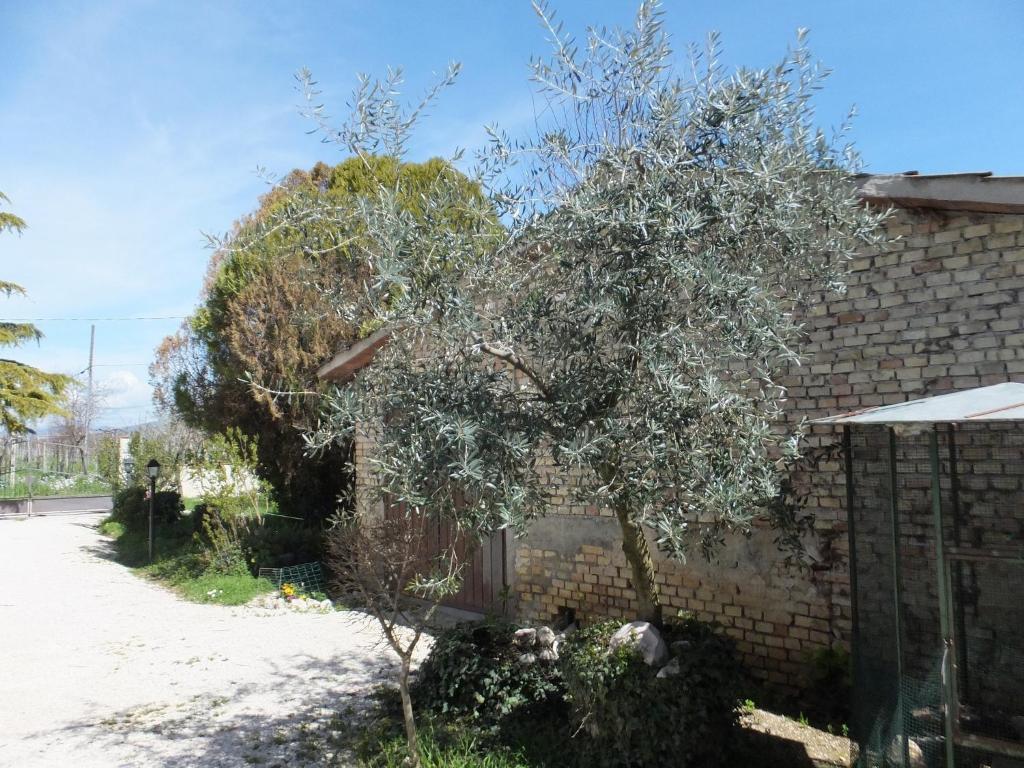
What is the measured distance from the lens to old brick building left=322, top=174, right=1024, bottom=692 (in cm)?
501

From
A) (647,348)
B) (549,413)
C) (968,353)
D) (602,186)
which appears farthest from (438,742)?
(968,353)

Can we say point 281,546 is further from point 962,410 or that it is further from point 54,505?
point 54,505

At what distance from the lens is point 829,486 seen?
5789 millimetres

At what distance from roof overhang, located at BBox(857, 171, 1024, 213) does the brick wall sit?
19 cm

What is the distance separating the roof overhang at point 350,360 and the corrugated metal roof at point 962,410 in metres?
6.81

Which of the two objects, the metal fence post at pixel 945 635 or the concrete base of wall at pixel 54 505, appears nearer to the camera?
the metal fence post at pixel 945 635

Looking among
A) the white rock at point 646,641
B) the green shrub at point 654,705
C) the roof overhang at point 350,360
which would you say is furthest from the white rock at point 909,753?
the roof overhang at point 350,360

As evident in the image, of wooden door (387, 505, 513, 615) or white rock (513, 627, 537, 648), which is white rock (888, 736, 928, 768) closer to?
white rock (513, 627, 537, 648)

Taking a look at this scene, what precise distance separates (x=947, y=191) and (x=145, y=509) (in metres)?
18.5

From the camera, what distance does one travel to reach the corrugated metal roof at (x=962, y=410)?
10.5 ft

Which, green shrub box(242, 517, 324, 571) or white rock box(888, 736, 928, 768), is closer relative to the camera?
white rock box(888, 736, 928, 768)

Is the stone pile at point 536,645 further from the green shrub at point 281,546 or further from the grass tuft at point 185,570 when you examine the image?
the green shrub at point 281,546

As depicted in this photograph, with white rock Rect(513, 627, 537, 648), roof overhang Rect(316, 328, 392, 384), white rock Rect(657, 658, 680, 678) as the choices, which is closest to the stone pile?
white rock Rect(513, 627, 537, 648)

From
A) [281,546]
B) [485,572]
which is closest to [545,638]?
[485,572]
